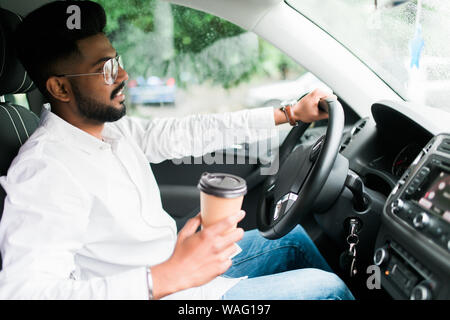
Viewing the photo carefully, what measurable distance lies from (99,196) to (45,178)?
0.54ft

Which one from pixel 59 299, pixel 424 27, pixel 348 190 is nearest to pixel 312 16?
pixel 424 27

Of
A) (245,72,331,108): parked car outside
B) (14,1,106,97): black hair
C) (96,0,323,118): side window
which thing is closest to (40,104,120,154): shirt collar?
(14,1,106,97): black hair

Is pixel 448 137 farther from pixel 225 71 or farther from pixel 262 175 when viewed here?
pixel 225 71

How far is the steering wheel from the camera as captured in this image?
117 cm

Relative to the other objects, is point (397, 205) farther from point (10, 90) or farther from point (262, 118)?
point (10, 90)

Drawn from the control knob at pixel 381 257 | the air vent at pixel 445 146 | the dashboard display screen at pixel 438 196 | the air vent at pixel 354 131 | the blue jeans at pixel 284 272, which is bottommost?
the blue jeans at pixel 284 272

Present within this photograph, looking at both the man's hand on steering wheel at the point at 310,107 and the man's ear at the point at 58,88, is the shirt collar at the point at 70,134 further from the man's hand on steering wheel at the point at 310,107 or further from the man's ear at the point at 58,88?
the man's hand on steering wheel at the point at 310,107

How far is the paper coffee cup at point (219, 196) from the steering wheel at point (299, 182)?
0.34 m

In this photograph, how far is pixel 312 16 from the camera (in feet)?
5.80

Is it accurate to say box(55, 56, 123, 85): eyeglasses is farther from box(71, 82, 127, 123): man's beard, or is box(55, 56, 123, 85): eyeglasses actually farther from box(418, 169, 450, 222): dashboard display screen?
box(418, 169, 450, 222): dashboard display screen

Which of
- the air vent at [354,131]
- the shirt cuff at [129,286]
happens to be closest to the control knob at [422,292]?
the shirt cuff at [129,286]

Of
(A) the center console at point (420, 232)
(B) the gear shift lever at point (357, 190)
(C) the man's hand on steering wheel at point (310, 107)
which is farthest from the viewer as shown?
(C) the man's hand on steering wheel at point (310, 107)

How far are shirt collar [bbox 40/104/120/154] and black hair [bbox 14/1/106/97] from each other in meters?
0.12

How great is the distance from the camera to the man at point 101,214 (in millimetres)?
908
